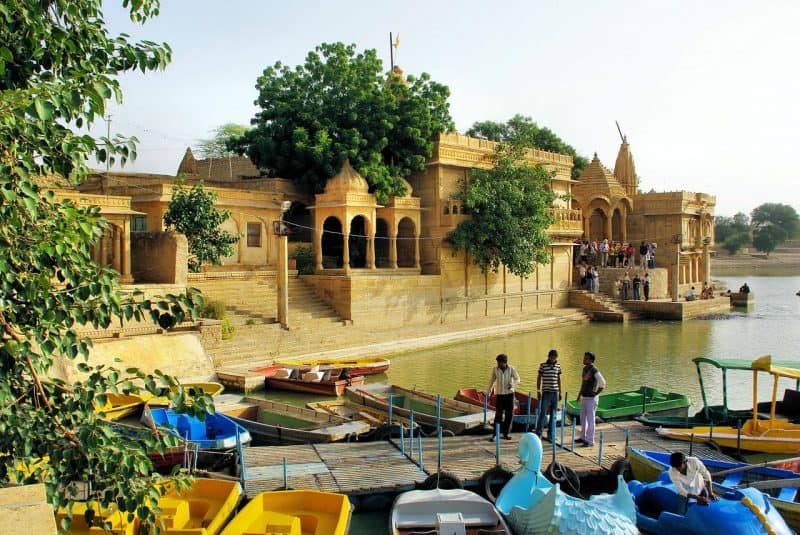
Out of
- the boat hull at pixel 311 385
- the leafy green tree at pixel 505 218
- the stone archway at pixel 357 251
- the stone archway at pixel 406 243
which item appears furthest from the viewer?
the stone archway at pixel 357 251

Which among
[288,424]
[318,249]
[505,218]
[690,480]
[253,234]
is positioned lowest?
[288,424]

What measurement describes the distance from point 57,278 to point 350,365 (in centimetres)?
1327

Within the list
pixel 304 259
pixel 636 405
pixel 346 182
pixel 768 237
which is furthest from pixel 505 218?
pixel 768 237

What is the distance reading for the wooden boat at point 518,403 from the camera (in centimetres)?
1095

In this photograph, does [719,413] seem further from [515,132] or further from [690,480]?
[515,132]

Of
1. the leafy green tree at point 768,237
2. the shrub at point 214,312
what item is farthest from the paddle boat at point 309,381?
the leafy green tree at point 768,237

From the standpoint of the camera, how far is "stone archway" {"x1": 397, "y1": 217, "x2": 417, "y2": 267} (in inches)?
1043

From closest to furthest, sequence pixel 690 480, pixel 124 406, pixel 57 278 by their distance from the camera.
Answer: pixel 57 278
pixel 690 480
pixel 124 406

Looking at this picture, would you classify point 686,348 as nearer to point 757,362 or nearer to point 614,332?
point 614,332

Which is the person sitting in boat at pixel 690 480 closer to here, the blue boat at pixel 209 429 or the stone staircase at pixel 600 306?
the blue boat at pixel 209 429

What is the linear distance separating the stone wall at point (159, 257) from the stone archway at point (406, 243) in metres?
10.2

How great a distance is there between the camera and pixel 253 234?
2409 cm

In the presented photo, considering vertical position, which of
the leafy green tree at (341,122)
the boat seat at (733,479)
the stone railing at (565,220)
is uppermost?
the leafy green tree at (341,122)

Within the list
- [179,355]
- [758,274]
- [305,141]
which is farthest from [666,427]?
[758,274]
